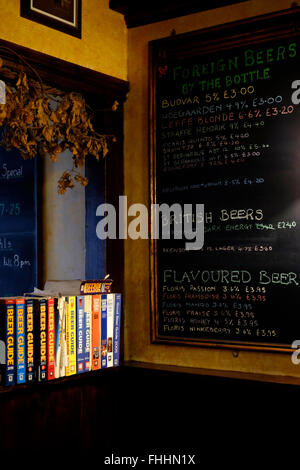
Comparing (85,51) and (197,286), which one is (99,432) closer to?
(197,286)

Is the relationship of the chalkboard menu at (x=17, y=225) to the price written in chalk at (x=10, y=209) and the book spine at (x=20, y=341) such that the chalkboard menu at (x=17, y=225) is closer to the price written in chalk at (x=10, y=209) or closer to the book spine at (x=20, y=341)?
the price written in chalk at (x=10, y=209)

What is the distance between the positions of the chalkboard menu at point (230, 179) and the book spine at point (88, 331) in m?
0.62

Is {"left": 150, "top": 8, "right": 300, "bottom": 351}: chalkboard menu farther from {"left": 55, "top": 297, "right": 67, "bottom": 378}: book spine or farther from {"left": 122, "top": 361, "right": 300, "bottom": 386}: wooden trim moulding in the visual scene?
{"left": 55, "top": 297, "right": 67, "bottom": 378}: book spine

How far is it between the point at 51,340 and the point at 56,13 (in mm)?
1683

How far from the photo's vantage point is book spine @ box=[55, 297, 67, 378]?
2.92 m

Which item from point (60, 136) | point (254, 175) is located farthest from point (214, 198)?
point (60, 136)

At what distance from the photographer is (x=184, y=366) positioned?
3537mm

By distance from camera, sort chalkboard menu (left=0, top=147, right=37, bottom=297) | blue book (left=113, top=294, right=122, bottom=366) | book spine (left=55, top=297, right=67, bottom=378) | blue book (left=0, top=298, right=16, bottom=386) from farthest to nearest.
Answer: chalkboard menu (left=0, top=147, right=37, bottom=297) < blue book (left=113, top=294, right=122, bottom=366) < book spine (left=55, top=297, right=67, bottom=378) < blue book (left=0, top=298, right=16, bottom=386)

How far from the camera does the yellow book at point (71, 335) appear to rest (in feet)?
Result: 9.75

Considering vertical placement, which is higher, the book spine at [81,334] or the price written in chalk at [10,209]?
the price written in chalk at [10,209]

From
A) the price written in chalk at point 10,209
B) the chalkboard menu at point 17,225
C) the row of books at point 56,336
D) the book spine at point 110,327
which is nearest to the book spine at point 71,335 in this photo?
the row of books at point 56,336

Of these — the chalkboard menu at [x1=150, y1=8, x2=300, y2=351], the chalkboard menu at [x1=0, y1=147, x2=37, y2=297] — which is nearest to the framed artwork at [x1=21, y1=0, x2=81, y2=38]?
the chalkboard menu at [x1=150, y1=8, x2=300, y2=351]

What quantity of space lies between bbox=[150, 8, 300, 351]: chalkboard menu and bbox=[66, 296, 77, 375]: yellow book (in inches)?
29.0

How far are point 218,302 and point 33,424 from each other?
115 centimetres
